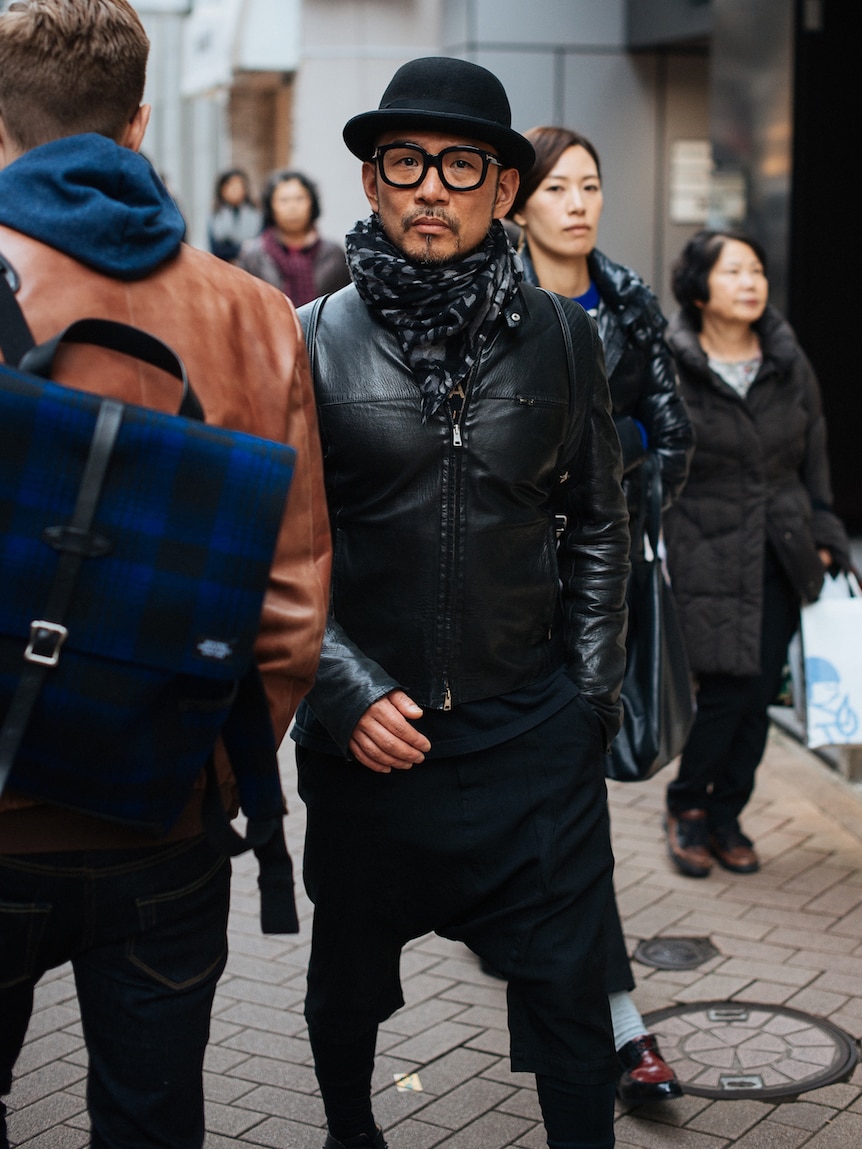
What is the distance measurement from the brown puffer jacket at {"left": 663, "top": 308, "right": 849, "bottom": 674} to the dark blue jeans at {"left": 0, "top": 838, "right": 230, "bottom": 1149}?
10.9ft

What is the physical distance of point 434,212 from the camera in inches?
114

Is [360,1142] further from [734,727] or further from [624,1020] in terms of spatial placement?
[734,727]

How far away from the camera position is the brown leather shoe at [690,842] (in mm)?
5391

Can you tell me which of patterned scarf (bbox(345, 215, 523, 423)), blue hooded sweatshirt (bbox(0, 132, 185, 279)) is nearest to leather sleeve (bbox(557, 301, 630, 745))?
patterned scarf (bbox(345, 215, 523, 423))

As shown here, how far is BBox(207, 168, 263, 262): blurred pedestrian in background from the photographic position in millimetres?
14477

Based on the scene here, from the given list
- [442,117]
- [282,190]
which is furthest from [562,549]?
[282,190]

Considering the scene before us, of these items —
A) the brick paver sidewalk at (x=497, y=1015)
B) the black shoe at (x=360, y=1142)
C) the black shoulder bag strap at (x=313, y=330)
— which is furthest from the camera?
the brick paver sidewalk at (x=497, y=1015)

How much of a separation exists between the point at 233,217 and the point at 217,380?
42.0 ft

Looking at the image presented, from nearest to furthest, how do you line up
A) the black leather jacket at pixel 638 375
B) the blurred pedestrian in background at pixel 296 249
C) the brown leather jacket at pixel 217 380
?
the brown leather jacket at pixel 217 380
the black leather jacket at pixel 638 375
the blurred pedestrian in background at pixel 296 249

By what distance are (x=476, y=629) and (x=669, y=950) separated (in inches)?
85.3

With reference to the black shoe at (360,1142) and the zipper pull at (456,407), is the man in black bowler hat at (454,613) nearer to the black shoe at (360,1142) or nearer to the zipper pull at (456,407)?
the zipper pull at (456,407)

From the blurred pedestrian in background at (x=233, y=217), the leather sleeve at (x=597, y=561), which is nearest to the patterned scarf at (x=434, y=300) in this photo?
the leather sleeve at (x=597, y=561)

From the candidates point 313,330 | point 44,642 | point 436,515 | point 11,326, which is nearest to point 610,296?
point 313,330

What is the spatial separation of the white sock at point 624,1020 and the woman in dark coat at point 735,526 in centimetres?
155
